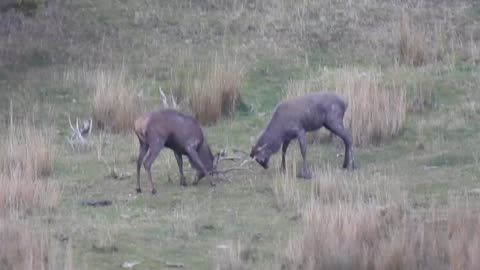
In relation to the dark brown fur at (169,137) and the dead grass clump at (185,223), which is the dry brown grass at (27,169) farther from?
the dead grass clump at (185,223)

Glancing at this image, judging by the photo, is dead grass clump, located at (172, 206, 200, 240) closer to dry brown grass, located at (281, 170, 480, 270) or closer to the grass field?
the grass field

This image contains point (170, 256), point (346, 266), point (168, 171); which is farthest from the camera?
point (168, 171)

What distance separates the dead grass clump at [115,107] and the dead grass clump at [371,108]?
263 centimetres

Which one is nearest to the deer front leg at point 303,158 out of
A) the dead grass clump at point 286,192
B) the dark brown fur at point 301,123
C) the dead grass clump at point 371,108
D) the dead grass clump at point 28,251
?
the dark brown fur at point 301,123

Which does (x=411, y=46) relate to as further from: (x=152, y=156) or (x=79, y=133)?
(x=152, y=156)

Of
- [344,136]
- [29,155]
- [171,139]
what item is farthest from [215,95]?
[171,139]

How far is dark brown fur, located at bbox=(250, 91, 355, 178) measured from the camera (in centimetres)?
1387

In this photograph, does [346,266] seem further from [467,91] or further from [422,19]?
[422,19]

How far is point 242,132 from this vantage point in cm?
1636

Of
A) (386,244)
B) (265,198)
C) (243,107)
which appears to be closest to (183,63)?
(243,107)

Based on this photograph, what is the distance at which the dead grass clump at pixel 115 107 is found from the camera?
16.9m

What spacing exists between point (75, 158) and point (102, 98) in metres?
2.16

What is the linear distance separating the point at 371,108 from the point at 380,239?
20.6ft

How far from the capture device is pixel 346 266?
8945mm
